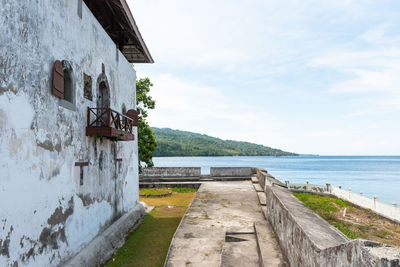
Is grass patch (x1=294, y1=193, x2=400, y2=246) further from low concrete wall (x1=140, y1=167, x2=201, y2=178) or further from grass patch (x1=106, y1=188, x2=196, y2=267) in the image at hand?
low concrete wall (x1=140, y1=167, x2=201, y2=178)

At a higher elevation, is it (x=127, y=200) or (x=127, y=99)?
(x=127, y=99)

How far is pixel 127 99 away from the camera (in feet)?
36.7

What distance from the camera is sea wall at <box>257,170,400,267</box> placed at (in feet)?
7.39

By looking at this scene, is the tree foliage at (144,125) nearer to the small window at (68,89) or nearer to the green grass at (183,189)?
the green grass at (183,189)

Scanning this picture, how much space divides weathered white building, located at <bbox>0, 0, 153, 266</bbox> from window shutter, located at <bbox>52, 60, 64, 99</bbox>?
0.02 metres

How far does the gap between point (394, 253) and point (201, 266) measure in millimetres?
4349

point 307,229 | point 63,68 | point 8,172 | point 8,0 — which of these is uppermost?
point 8,0

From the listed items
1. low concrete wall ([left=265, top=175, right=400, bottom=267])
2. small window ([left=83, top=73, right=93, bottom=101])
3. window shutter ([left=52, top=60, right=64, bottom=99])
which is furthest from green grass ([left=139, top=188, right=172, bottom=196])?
window shutter ([left=52, top=60, right=64, bottom=99])

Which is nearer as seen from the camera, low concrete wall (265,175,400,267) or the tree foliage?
low concrete wall (265,175,400,267)

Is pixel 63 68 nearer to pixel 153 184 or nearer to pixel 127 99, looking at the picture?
pixel 127 99

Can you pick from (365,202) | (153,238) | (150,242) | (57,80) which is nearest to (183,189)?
(153,238)

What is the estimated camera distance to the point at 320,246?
345cm

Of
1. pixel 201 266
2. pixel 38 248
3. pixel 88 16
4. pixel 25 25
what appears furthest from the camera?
pixel 88 16

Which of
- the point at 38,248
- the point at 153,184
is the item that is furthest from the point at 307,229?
the point at 153,184
